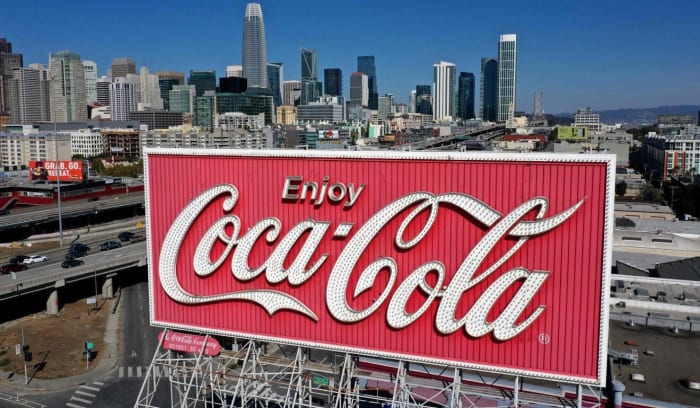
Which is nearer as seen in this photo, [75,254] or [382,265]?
[382,265]

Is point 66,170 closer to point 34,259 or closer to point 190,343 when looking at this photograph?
point 34,259

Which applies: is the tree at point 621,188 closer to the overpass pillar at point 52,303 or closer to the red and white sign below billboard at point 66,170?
the red and white sign below billboard at point 66,170

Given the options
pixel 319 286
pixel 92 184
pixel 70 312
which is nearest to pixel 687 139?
pixel 92 184

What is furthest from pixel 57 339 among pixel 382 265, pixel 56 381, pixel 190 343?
pixel 382 265

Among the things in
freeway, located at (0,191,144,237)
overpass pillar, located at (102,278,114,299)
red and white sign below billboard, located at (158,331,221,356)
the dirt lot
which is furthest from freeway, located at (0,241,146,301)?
red and white sign below billboard, located at (158,331,221,356)

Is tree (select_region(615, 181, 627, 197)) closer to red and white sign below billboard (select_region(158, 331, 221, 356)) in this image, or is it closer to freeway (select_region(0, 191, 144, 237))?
freeway (select_region(0, 191, 144, 237))

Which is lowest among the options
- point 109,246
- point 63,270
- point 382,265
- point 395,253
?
point 109,246

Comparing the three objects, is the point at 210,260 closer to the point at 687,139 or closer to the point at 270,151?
the point at 270,151

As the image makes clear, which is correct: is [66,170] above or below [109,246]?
above
